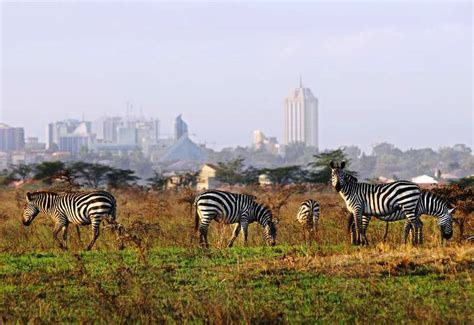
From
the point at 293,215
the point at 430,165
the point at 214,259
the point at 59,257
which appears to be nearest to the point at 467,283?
the point at 214,259

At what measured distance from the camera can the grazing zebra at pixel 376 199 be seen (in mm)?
16078

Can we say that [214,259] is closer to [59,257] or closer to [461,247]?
[59,257]

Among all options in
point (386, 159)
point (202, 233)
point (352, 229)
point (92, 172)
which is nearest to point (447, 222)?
point (352, 229)

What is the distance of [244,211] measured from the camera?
17094 millimetres

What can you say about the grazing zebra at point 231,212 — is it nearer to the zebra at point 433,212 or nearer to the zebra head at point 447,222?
the zebra at point 433,212

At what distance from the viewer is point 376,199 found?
1620 centimetres

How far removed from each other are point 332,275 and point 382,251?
180 centimetres

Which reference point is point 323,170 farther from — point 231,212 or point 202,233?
point 202,233

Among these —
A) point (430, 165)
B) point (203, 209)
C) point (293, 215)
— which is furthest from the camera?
point (430, 165)

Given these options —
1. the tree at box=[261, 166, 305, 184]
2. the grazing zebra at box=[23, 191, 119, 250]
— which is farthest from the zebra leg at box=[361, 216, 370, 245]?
the tree at box=[261, 166, 305, 184]

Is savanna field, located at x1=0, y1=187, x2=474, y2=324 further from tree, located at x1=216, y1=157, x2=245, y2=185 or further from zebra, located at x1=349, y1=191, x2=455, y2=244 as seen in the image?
tree, located at x1=216, y1=157, x2=245, y2=185

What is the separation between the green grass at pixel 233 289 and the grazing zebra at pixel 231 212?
251 centimetres

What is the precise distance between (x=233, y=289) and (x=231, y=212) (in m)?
5.82

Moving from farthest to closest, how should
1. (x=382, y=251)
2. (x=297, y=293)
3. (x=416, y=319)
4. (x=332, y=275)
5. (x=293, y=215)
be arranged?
1. (x=293, y=215)
2. (x=382, y=251)
3. (x=332, y=275)
4. (x=297, y=293)
5. (x=416, y=319)
